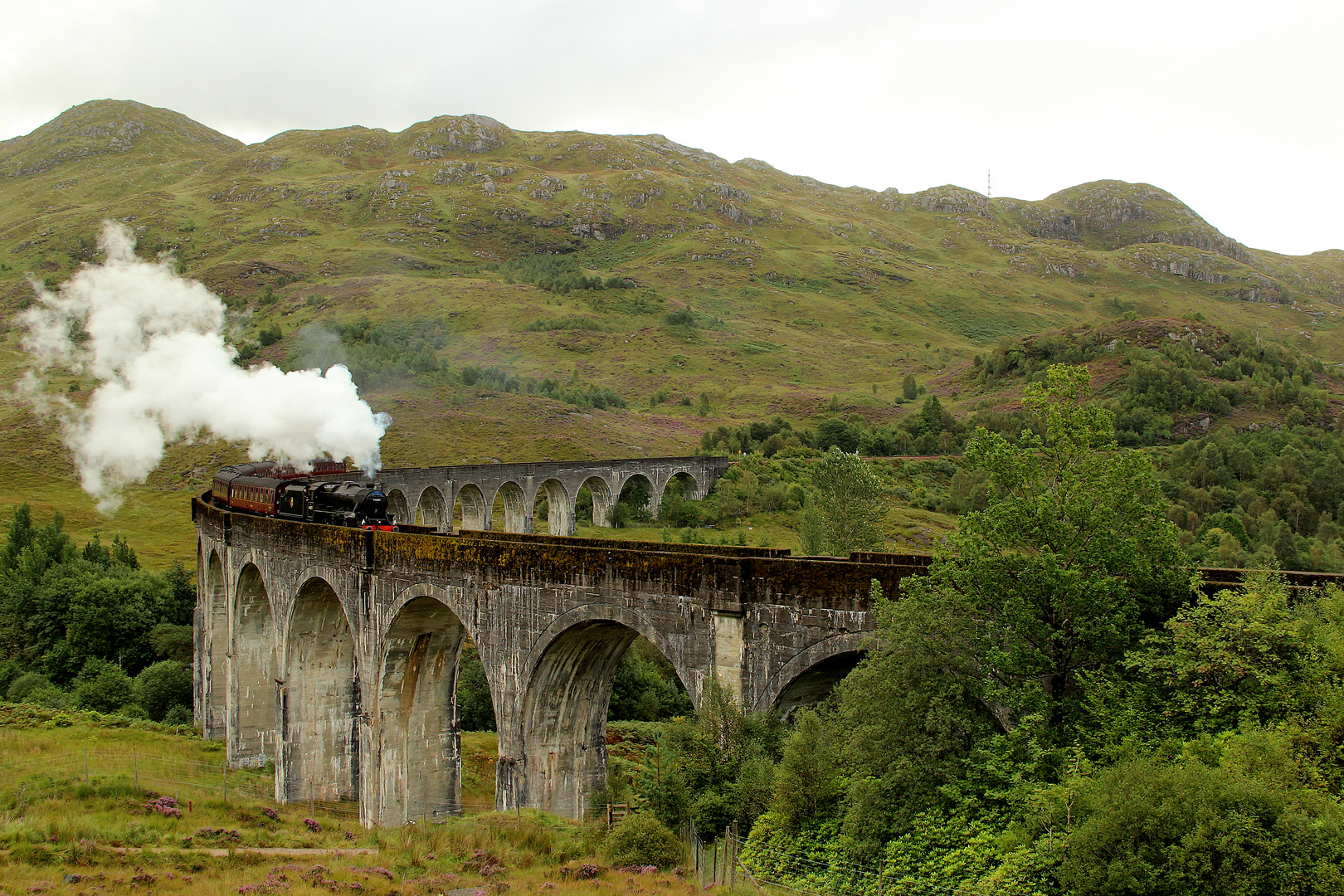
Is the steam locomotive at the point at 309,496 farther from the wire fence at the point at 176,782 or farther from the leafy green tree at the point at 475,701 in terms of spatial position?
the leafy green tree at the point at 475,701

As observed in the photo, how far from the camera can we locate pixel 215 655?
39.5 metres

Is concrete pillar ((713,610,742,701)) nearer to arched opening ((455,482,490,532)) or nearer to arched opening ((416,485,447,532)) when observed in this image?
arched opening ((416,485,447,532))

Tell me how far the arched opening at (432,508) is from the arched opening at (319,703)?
36.7 m

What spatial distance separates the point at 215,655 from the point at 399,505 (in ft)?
90.7

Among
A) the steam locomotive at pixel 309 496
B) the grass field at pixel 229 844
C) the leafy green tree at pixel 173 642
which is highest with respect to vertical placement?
the steam locomotive at pixel 309 496

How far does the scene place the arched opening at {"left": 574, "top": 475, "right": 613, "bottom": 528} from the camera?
3238 inches

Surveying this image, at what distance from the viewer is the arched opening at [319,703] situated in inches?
1171

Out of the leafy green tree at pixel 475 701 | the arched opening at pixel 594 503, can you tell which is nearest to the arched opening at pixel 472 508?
the arched opening at pixel 594 503

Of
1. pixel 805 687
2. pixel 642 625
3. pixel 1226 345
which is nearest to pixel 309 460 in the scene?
pixel 642 625

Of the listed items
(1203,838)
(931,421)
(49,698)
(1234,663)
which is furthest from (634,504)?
(1203,838)

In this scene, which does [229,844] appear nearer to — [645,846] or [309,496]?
[645,846]

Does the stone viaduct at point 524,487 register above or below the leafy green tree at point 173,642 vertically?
above

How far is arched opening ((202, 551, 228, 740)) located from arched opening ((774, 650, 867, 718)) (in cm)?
3053

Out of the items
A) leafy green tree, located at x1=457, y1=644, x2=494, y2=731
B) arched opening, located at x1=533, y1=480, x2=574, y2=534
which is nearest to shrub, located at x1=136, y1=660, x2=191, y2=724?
leafy green tree, located at x1=457, y1=644, x2=494, y2=731
